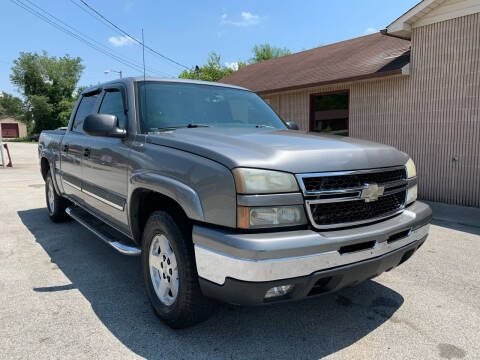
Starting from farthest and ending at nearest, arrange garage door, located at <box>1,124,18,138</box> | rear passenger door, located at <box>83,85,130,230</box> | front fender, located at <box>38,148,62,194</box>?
1. garage door, located at <box>1,124,18,138</box>
2. front fender, located at <box>38,148,62,194</box>
3. rear passenger door, located at <box>83,85,130,230</box>

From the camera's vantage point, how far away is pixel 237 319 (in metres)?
2.85

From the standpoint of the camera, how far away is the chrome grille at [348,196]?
2.21m

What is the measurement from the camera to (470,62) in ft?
A: 24.4

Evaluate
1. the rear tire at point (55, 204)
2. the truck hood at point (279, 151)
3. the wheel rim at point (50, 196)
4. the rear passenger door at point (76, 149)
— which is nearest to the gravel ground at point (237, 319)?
the rear passenger door at point (76, 149)

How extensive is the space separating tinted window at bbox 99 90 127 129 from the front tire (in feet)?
3.75

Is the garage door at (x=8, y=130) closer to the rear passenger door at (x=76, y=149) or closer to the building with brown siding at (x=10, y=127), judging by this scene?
the building with brown siding at (x=10, y=127)

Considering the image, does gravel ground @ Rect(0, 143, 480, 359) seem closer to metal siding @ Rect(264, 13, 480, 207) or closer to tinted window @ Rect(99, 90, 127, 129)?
tinted window @ Rect(99, 90, 127, 129)

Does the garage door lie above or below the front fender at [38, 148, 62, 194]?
above

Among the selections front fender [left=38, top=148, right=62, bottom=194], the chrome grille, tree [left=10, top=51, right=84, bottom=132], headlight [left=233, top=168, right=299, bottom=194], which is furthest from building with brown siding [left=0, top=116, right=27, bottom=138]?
the chrome grille

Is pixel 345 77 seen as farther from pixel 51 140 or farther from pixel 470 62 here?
pixel 51 140

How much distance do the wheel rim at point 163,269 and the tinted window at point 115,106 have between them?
1185mm

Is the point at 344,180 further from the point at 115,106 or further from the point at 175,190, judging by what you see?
the point at 115,106

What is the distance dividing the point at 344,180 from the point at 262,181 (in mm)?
572

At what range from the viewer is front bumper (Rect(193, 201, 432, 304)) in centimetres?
202
